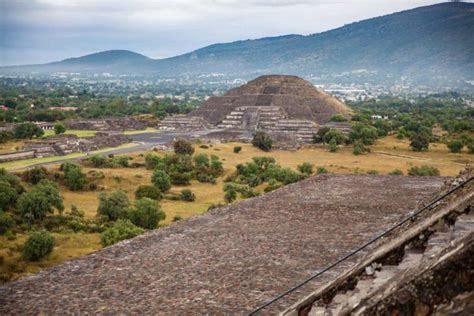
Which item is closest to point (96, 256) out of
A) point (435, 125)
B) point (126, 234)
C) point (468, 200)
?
point (468, 200)

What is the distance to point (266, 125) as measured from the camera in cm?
7525

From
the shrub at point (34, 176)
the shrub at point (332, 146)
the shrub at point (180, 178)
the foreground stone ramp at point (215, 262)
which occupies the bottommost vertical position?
the shrub at point (332, 146)

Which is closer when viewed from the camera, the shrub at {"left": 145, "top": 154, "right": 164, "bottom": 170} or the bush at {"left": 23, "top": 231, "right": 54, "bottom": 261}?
the bush at {"left": 23, "top": 231, "right": 54, "bottom": 261}

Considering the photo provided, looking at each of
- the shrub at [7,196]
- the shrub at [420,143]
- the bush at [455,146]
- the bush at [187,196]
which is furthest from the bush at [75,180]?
the bush at [455,146]

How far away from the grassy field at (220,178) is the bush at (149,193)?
22.4 inches

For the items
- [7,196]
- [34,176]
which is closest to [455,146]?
[34,176]

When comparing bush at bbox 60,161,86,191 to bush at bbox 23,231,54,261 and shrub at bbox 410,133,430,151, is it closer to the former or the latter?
bush at bbox 23,231,54,261

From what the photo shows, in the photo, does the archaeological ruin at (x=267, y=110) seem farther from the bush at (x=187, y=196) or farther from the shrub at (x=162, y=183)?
the bush at (x=187, y=196)

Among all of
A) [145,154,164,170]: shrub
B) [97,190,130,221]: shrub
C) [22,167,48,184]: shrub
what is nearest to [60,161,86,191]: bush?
[22,167,48,184]: shrub

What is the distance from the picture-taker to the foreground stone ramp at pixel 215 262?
8719 mm

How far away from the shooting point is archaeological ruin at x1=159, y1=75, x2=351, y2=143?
74788mm

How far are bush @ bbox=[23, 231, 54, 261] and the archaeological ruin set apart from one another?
48.4 meters

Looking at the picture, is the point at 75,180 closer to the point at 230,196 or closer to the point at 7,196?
the point at 7,196

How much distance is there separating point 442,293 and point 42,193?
26396mm
